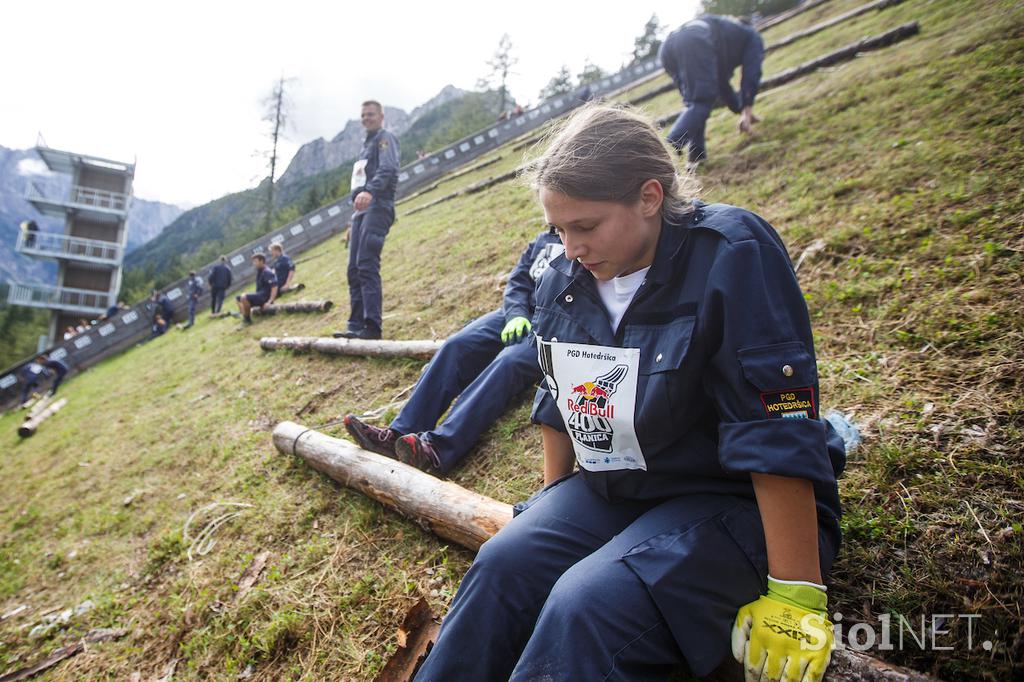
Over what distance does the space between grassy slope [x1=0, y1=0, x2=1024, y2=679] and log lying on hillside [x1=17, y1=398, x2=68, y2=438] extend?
5092 mm

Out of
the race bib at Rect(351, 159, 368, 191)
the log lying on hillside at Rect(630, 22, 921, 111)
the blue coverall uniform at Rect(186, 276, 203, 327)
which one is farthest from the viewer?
the blue coverall uniform at Rect(186, 276, 203, 327)

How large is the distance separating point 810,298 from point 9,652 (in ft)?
18.6

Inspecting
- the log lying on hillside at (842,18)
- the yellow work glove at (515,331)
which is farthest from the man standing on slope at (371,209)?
the log lying on hillside at (842,18)

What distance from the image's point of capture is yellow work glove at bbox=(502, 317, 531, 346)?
3.14 meters

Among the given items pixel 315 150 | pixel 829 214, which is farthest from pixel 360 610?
pixel 315 150

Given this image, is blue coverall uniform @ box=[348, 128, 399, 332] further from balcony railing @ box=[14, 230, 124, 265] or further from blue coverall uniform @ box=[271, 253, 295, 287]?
balcony railing @ box=[14, 230, 124, 265]

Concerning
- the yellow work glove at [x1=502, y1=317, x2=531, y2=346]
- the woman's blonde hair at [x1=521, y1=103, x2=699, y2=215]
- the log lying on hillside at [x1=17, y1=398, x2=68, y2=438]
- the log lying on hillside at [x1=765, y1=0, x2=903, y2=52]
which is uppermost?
the log lying on hillside at [x1=765, y1=0, x2=903, y2=52]

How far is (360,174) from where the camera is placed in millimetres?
5348

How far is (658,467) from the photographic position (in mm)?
1387

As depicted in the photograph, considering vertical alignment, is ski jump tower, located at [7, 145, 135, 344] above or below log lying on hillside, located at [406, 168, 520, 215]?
below

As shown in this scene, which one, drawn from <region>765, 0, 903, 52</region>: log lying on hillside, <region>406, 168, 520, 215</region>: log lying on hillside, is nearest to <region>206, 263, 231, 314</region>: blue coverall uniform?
<region>406, 168, 520, 215</region>: log lying on hillside

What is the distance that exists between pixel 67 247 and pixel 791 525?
4718cm

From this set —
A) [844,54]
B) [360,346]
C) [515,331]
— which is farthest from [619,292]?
[844,54]

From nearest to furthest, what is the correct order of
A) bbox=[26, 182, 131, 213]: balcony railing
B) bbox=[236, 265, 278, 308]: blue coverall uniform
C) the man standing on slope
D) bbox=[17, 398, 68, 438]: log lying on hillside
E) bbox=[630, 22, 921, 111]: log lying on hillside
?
the man standing on slope, bbox=[630, 22, 921, 111]: log lying on hillside, bbox=[17, 398, 68, 438]: log lying on hillside, bbox=[236, 265, 278, 308]: blue coverall uniform, bbox=[26, 182, 131, 213]: balcony railing
